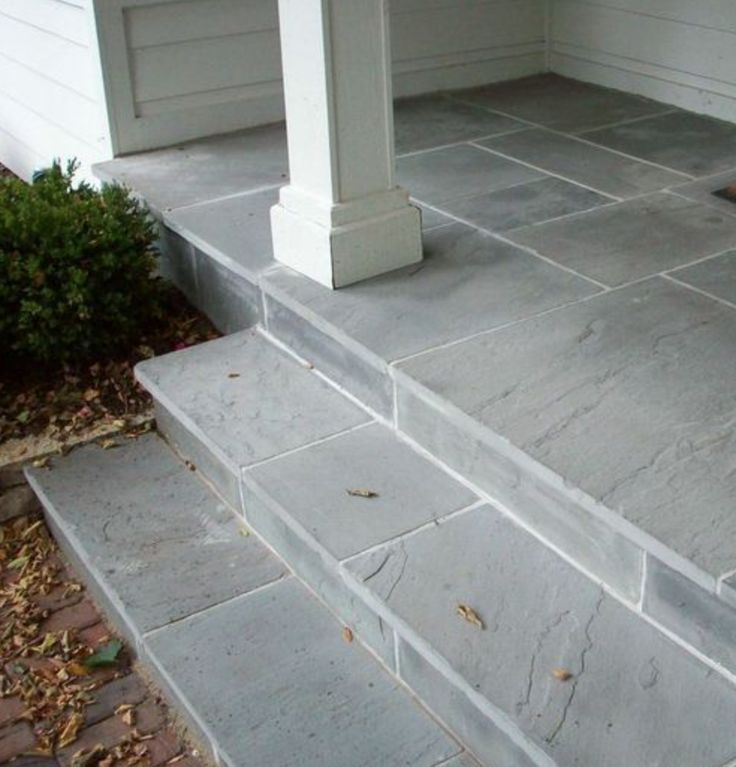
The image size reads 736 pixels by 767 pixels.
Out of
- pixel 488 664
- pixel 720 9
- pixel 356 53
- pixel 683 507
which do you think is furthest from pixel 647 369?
pixel 720 9

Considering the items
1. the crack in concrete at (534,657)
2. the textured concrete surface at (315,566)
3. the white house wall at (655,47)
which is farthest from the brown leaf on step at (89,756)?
the white house wall at (655,47)

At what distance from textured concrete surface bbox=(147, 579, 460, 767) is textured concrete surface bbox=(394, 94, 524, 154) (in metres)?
2.11

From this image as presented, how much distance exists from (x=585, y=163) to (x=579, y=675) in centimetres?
230

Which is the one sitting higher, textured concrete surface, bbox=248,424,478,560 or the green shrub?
the green shrub

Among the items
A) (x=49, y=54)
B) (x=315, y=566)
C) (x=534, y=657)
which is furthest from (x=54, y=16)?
(x=534, y=657)

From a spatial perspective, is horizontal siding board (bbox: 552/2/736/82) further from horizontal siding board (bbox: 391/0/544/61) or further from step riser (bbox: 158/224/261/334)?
step riser (bbox: 158/224/261/334)

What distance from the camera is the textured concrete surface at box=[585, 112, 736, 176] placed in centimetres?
380

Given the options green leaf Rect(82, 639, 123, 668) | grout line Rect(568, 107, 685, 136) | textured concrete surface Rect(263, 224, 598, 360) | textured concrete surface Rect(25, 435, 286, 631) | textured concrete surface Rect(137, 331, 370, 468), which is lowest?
green leaf Rect(82, 639, 123, 668)

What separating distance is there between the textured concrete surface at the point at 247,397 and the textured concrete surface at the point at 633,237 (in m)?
0.78

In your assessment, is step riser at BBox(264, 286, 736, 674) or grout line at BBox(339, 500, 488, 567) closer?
step riser at BBox(264, 286, 736, 674)

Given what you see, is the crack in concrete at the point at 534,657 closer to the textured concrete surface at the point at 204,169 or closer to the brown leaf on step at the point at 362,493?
the brown leaf on step at the point at 362,493

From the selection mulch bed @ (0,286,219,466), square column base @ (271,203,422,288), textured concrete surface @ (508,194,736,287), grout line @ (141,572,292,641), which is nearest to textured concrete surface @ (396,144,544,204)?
textured concrete surface @ (508,194,736,287)

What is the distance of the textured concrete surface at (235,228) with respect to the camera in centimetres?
321

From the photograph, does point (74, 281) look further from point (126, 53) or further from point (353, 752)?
point (353, 752)
